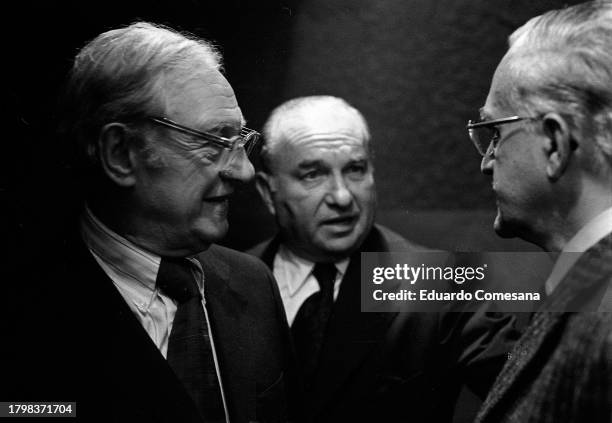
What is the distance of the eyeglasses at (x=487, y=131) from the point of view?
1366 mm

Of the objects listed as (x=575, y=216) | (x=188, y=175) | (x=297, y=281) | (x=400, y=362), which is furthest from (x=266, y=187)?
(x=575, y=216)

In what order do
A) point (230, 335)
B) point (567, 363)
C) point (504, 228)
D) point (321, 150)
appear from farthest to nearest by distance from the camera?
point (321, 150)
point (230, 335)
point (504, 228)
point (567, 363)

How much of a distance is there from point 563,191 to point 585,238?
0.10 metres

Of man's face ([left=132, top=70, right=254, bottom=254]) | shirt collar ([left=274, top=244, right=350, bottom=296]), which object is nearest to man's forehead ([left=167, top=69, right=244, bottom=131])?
man's face ([left=132, top=70, right=254, bottom=254])

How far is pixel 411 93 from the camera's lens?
1905 millimetres

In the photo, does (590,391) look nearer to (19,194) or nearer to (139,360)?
(139,360)

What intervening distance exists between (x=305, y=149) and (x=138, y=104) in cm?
48

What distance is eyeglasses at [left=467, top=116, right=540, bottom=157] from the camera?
137 centimetres

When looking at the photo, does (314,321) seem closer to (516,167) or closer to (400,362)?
(400,362)

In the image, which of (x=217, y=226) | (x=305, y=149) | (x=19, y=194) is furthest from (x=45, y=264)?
(x=305, y=149)

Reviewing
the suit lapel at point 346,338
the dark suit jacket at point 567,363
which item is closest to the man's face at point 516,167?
the dark suit jacket at point 567,363

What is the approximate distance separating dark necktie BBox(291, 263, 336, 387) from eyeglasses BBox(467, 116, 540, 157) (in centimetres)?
52

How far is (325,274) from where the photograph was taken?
1.81m

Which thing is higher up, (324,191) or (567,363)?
(324,191)
